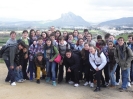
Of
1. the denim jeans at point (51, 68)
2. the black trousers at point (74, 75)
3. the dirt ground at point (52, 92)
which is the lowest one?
the dirt ground at point (52, 92)

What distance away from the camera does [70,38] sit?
758 cm

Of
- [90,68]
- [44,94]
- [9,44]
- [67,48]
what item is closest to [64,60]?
[67,48]

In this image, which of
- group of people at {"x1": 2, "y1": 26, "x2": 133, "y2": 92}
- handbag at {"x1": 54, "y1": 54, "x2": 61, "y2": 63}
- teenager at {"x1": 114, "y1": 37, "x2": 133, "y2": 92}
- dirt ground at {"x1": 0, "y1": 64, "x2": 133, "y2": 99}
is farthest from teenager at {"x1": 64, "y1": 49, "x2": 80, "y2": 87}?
teenager at {"x1": 114, "y1": 37, "x2": 133, "y2": 92}

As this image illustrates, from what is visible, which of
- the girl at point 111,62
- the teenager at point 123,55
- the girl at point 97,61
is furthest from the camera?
the girl at point 111,62

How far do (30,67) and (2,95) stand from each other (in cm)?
166

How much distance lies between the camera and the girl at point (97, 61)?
666 centimetres

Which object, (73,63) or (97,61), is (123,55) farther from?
(73,63)

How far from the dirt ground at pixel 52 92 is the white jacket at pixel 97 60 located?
0.82 m

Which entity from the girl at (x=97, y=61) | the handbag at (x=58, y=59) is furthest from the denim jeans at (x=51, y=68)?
the girl at (x=97, y=61)

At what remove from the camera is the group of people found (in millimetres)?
6730

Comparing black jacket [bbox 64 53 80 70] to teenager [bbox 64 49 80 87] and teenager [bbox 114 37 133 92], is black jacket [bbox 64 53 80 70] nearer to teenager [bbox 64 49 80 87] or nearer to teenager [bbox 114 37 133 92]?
teenager [bbox 64 49 80 87]

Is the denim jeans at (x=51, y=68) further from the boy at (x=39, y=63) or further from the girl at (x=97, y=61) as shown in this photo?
the girl at (x=97, y=61)

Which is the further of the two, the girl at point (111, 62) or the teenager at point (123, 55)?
the girl at point (111, 62)

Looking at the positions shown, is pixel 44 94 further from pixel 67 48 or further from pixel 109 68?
pixel 109 68
